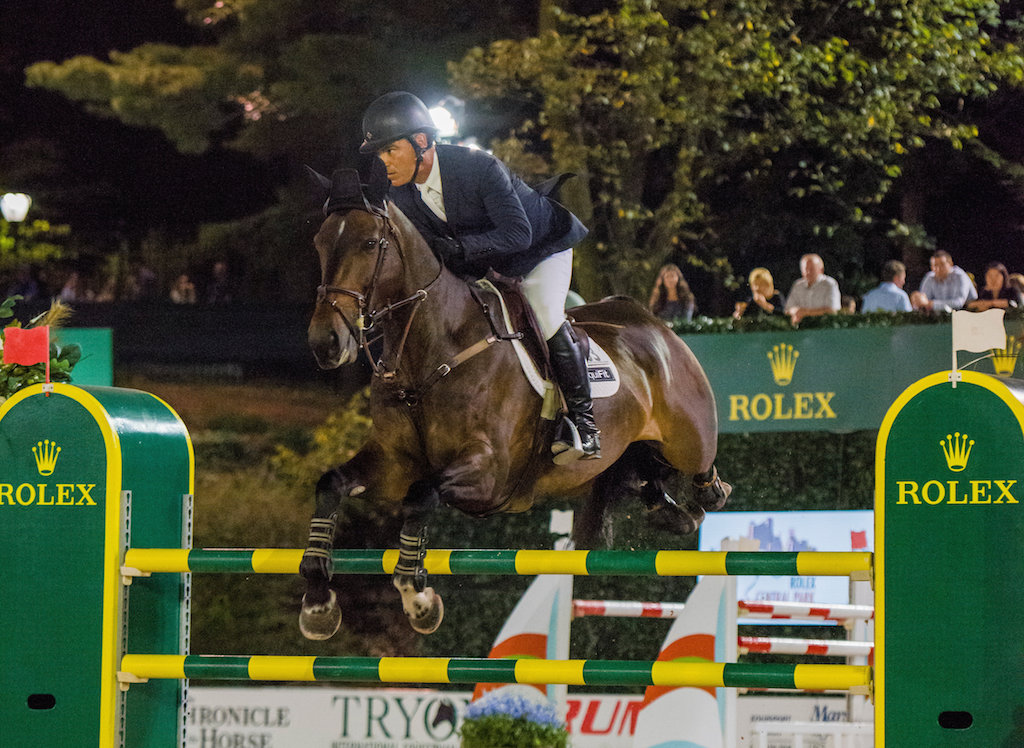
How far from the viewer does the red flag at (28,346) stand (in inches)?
147

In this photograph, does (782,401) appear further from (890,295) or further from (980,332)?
(980,332)

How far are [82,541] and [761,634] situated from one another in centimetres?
573

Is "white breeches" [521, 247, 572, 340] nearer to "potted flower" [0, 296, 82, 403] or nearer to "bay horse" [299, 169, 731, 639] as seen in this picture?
"bay horse" [299, 169, 731, 639]

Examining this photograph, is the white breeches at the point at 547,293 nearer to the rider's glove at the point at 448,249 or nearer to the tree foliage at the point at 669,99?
the rider's glove at the point at 448,249

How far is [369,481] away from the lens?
364 centimetres

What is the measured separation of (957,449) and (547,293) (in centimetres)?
117

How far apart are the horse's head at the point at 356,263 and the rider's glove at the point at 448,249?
11 cm

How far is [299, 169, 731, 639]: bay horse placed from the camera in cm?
337

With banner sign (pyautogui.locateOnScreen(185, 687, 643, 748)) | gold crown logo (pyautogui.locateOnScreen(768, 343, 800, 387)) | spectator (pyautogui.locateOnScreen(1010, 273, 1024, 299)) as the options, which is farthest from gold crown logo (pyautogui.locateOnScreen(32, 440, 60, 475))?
spectator (pyautogui.locateOnScreen(1010, 273, 1024, 299))

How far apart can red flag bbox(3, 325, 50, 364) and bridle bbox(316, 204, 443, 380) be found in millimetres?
782

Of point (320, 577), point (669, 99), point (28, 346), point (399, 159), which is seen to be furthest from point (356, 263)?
point (669, 99)

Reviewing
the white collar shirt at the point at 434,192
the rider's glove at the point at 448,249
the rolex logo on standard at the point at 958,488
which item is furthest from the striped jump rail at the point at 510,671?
the white collar shirt at the point at 434,192

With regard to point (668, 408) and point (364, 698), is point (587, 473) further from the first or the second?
point (364, 698)

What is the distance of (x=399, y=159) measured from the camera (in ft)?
11.7
